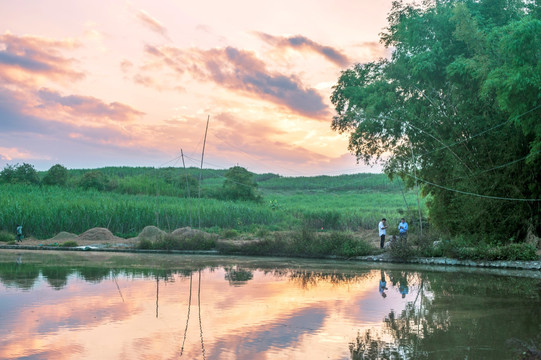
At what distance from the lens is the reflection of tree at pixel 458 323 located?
26.4 ft

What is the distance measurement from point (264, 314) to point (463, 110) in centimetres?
1608

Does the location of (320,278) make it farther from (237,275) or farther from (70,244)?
(70,244)

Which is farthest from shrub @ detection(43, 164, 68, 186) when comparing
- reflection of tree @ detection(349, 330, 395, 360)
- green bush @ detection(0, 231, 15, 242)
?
reflection of tree @ detection(349, 330, 395, 360)

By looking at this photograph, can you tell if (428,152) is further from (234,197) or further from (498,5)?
(234,197)

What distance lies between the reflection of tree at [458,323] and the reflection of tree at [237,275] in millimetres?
4931

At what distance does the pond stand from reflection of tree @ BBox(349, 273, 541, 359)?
0.02 metres

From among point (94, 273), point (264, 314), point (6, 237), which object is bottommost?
point (264, 314)

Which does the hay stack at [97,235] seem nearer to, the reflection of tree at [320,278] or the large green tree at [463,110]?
the large green tree at [463,110]

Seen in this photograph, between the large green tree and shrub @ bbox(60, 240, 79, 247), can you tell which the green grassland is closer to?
the large green tree

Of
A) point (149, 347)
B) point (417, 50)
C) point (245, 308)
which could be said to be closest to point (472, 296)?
point (245, 308)

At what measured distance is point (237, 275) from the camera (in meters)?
17.7

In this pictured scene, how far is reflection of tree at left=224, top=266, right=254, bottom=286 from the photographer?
52.4ft

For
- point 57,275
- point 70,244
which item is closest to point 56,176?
point 70,244

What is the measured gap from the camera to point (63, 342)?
8312mm
